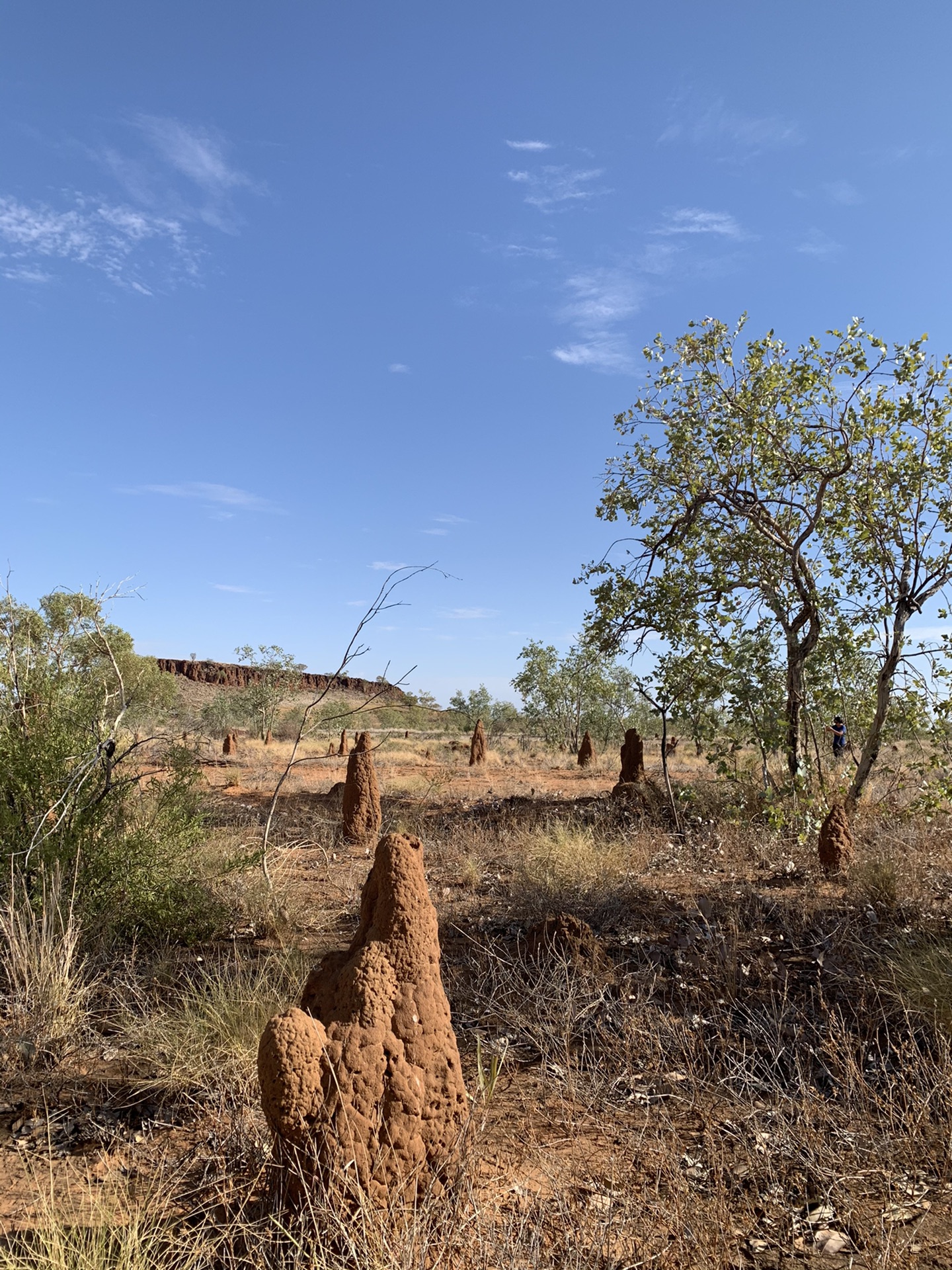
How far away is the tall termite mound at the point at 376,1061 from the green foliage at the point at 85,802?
2828 mm

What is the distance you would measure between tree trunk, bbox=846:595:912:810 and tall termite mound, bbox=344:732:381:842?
19.3ft

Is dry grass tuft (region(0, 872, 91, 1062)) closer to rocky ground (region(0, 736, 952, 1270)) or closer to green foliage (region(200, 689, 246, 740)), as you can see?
rocky ground (region(0, 736, 952, 1270))

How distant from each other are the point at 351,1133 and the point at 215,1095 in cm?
134

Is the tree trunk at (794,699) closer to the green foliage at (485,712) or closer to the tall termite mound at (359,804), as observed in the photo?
the tall termite mound at (359,804)

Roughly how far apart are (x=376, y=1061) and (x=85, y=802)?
387 centimetres

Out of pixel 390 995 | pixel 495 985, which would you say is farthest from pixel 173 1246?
pixel 495 985

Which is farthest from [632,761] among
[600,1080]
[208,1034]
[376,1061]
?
[376,1061]

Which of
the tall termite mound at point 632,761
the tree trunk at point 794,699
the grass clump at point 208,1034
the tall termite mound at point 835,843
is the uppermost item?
the tree trunk at point 794,699

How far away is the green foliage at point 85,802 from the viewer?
5348mm

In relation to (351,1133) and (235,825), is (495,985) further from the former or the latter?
(235,825)

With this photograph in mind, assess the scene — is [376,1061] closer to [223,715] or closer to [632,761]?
[632,761]

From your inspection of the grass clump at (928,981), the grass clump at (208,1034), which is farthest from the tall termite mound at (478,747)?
the grass clump at (208,1034)

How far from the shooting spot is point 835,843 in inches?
275

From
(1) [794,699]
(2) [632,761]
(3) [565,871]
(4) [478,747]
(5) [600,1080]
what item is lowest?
(5) [600,1080]
